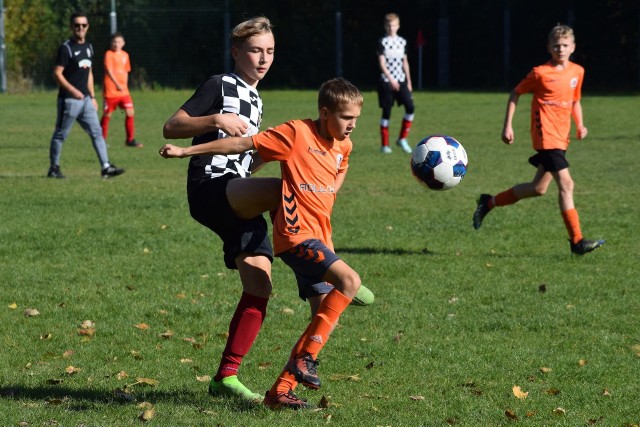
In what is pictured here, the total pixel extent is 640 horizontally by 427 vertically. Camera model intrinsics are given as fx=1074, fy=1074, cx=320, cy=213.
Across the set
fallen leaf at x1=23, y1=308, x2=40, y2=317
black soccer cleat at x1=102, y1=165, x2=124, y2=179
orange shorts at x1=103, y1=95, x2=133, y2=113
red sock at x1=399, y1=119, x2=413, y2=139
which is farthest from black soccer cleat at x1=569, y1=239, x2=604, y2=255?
→ orange shorts at x1=103, y1=95, x2=133, y2=113

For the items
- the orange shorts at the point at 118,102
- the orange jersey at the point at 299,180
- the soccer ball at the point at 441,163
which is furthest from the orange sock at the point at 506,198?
the orange shorts at the point at 118,102

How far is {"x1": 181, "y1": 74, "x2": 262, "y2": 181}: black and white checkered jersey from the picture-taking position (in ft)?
17.3

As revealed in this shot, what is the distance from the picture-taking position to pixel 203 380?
579 cm

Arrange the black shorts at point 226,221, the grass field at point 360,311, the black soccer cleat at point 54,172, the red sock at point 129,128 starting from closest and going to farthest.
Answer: the black shorts at point 226,221 < the grass field at point 360,311 < the black soccer cleat at point 54,172 < the red sock at point 129,128

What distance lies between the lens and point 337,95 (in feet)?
16.5

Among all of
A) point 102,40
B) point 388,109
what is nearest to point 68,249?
point 388,109

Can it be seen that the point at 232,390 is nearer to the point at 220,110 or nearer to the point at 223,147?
the point at 223,147

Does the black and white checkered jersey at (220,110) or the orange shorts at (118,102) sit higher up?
the black and white checkered jersey at (220,110)

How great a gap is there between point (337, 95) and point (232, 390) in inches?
60.7

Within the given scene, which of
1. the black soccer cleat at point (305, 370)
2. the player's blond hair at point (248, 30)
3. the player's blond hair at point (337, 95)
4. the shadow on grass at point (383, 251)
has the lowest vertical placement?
the shadow on grass at point (383, 251)

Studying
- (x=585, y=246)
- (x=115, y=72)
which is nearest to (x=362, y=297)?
(x=585, y=246)

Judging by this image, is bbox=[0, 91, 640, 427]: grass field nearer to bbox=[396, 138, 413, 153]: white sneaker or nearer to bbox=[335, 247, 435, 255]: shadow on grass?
bbox=[335, 247, 435, 255]: shadow on grass

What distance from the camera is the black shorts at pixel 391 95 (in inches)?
719

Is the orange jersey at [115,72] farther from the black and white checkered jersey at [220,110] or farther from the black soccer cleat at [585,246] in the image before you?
the black and white checkered jersey at [220,110]
